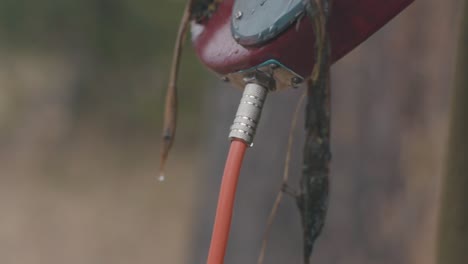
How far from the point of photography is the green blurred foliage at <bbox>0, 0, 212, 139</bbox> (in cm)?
277

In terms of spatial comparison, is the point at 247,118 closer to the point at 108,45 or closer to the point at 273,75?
the point at 273,75

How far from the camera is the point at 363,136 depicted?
743 mm

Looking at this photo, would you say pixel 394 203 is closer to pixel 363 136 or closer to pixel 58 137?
pixel 363 136

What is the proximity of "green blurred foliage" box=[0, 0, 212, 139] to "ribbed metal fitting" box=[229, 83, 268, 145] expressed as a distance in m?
2.42

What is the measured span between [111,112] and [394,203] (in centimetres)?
236

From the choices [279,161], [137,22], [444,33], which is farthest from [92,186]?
[444,33]

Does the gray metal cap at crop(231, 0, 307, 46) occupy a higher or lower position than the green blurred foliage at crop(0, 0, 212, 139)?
lower

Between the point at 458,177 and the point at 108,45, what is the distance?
252 centimetres

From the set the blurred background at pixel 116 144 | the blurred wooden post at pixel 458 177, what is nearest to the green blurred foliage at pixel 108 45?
the blurred background at pixel 116 144

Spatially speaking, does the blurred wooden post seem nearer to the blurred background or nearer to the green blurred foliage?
the blurred background

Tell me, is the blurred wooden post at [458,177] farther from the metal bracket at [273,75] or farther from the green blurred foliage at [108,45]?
the green blurred foliage at [108,45]

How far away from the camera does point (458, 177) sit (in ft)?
1.45

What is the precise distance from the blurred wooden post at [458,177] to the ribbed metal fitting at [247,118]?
148mm

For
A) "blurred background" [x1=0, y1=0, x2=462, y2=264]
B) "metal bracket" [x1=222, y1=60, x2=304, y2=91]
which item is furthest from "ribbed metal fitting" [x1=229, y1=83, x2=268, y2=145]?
"blurred background" [x1=0, y1=0, x2=462, y2=264]
